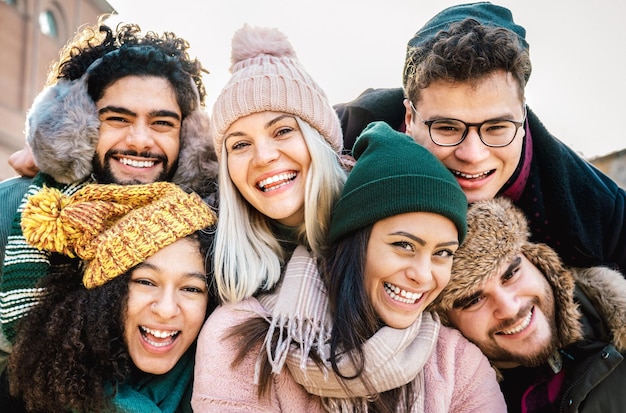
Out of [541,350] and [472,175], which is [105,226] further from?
[541,350]

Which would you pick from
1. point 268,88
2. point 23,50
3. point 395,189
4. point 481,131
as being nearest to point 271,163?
point 268,88

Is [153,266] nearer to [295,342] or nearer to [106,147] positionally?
[295,342]

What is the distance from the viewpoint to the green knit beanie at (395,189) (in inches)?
91.6

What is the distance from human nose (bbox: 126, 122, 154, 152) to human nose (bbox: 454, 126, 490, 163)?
1.82 m

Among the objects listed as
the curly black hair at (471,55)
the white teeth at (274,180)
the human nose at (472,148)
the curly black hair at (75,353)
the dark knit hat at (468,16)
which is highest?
the dark knit hat at (468,16)

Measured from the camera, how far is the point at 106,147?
124 inches

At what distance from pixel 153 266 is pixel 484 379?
167 centimetres

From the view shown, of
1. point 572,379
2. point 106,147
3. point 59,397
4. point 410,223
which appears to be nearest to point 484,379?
point 572,379

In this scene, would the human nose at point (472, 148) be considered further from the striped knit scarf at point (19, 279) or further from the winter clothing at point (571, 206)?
the striped knit scarf at point (19, 279)

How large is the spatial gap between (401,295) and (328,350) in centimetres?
41

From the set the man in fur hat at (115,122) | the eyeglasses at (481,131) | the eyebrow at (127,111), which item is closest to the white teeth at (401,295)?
the eyeglasses at (481,131)

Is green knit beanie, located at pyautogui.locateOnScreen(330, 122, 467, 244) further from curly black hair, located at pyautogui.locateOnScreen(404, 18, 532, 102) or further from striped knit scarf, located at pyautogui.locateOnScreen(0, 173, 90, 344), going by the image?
striped knit scarf, located at pyautogui.locateOnScreen(0, 173, 90, 344)

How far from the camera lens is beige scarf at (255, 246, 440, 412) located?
2.23 meters

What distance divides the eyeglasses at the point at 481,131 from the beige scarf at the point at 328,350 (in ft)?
3.05
